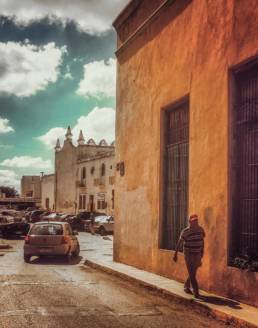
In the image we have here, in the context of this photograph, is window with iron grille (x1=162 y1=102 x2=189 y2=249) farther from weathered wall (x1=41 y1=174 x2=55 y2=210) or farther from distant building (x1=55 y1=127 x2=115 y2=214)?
weathered wall (x1=41 y1=174 x2=55 y2=210)

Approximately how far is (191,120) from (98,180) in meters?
41.3

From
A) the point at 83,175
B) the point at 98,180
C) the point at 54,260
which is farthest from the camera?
the point at 83,175

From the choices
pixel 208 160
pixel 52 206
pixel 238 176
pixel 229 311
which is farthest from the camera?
pixel 52 206

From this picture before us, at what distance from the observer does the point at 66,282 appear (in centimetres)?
1242

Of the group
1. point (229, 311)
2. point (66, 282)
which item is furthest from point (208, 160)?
point (66, 282)

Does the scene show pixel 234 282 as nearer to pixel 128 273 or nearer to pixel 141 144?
pixel 128 273

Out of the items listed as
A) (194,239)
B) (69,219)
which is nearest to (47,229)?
(194,239)

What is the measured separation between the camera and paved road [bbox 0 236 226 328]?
25.6ft

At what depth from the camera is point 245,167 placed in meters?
10.2

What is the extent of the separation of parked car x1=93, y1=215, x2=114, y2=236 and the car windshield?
18.4 m

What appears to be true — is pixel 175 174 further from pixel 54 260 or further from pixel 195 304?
pixel 54 260

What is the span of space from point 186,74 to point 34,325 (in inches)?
300

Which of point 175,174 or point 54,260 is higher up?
point 175,174

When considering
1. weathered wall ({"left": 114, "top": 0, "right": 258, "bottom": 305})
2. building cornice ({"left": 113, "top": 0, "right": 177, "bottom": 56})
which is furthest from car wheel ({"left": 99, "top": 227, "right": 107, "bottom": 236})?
building cornice ({"left": 113, "top": 0, "right": 177, "bottom": 56})
